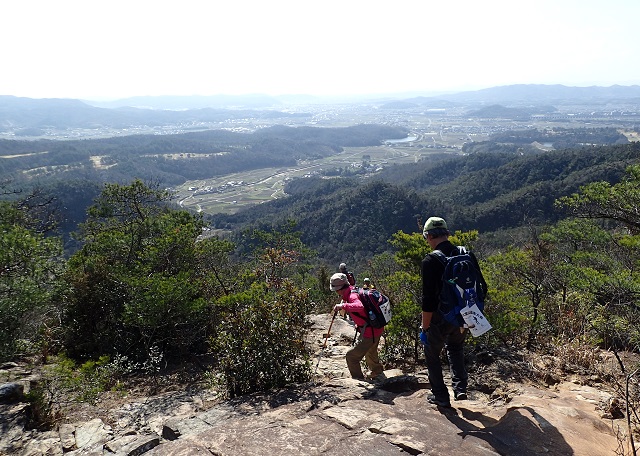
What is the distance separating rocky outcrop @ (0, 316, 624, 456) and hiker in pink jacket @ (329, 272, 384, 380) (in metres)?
0.20

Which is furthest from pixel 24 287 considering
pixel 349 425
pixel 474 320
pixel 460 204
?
pixel 460 204

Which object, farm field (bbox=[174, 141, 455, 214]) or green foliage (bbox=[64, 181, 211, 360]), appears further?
farm field (bbox=[174, 141, 455, 214])

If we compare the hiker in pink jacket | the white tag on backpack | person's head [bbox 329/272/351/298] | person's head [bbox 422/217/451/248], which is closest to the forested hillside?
the hiker in pink jacket

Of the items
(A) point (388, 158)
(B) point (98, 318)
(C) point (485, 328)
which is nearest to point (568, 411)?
(C) point (485, 328)

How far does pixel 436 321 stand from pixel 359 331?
Result: 1308mm

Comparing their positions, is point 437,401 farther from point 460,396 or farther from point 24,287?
point 24,287

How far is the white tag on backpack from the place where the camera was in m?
3.60

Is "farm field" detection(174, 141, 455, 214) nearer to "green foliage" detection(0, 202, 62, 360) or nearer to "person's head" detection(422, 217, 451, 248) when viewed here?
"green foliage" detection(0, 202, 62, 360)

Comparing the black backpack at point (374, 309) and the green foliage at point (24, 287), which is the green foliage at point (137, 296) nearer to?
the green foliage at point (24, 287)

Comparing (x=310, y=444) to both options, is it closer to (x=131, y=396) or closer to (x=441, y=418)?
(x=441, y=418)

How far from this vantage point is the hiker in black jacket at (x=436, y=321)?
12.4 feet

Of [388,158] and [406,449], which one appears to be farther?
[388,158]

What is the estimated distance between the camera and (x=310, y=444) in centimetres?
348

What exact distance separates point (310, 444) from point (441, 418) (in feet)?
4.14
